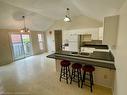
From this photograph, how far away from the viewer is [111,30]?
2.04m

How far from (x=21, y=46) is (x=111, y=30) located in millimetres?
6461

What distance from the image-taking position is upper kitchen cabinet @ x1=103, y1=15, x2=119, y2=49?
1.95 metres

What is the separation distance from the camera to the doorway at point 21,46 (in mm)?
6218

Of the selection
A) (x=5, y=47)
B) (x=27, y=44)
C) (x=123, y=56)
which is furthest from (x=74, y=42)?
(x=123, y=56)

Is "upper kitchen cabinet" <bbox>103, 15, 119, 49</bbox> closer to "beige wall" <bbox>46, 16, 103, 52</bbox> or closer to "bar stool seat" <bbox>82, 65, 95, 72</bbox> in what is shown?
"bar stool seat" <bbox>82, 65, 95, 72</bbox>

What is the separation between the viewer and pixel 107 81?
275cm

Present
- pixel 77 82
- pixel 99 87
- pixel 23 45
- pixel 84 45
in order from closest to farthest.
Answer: pixel 99 87 < pixel 77 82 < pixel 84 45 < pixel 23 45

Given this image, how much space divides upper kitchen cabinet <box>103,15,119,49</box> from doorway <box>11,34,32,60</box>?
6.01m

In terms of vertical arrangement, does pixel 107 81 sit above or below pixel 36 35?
below

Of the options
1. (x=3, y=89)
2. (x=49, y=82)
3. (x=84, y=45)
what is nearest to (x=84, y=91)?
(x=49, y=82)

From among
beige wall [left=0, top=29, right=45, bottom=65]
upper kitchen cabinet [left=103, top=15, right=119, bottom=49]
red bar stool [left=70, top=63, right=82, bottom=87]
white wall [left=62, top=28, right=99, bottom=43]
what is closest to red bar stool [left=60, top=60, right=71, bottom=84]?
red bar stool [left=70, top=63, right=82, bottom=87]

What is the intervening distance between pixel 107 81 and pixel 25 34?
655 centimetres

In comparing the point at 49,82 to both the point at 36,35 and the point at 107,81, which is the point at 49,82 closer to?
the point at 107,81

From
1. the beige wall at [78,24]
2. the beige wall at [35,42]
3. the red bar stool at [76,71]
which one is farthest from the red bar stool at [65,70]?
the beige wall at [35,42]
